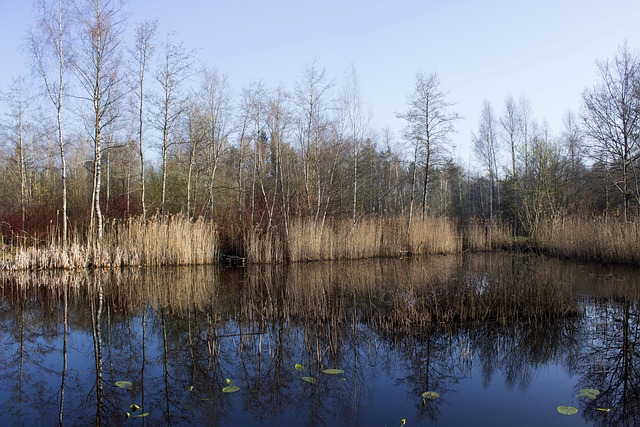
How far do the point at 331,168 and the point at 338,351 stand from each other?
43.7 feet

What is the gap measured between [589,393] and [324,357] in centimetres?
252

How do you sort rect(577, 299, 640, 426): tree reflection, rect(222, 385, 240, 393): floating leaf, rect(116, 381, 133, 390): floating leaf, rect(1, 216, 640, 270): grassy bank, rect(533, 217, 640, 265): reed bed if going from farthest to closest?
rect(533, 217, 640, 265): reed bed < rect(1, 216, 640, 270): grassy bank < rect(116, 381, 133, 390): floating leaf < rect(222, 385, 240, 393): floating leaf < rect(577, 299, 640, 426): tree reflection

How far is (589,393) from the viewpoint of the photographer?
12.5ft

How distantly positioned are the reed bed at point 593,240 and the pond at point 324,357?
18.1 feet

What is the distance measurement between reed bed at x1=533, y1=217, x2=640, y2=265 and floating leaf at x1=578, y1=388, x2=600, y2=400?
37.0 ft

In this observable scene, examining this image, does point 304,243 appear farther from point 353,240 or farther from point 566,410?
point 566,410

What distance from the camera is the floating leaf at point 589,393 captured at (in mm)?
3760

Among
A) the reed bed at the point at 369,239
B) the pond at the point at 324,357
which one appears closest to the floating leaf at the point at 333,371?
the pond at the point at 324,357

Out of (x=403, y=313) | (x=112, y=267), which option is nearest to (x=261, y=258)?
(x=112, y=267)

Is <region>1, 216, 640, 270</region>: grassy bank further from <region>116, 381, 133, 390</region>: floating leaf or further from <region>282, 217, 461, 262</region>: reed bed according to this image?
<region>116, 381, 133, 390</region>: floating leaf

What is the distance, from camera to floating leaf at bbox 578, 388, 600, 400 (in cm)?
376

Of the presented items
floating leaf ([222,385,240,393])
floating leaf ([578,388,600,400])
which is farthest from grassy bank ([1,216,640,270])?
floating leaf ([578,388,600,400])

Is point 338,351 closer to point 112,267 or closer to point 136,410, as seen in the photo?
point 136,410

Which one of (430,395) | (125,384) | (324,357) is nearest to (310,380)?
(324,357)
